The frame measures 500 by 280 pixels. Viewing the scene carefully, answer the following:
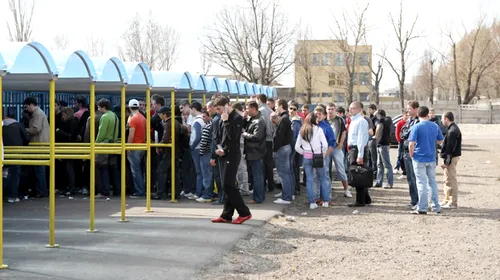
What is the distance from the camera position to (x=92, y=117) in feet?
31.0

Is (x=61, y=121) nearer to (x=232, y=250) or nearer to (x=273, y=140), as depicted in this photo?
(x=273, y=140)

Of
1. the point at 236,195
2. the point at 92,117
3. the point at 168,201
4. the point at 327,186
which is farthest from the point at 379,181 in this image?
the point at 92,117

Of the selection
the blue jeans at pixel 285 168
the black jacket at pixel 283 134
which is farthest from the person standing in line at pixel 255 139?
the black jacket at pixel 283 134

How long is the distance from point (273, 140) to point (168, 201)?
2.35 m

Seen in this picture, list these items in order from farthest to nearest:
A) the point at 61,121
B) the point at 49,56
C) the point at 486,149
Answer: the point at 486,149 < the point at 61,121 < the point at 49,56

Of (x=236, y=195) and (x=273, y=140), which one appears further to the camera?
(x=273, y=140)

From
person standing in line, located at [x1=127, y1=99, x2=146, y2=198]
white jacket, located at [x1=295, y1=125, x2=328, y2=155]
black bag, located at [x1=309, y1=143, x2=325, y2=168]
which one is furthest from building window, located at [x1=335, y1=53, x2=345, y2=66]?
black bag, located at [x1=309, y1=143, x2=325, y2=168]

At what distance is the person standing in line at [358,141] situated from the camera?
1276 centimetres

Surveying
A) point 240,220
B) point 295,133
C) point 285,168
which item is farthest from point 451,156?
point 240,220

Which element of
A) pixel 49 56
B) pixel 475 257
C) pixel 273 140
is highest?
pixel 49 56

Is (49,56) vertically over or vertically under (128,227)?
over

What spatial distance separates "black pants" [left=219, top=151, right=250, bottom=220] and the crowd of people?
56 millimetres

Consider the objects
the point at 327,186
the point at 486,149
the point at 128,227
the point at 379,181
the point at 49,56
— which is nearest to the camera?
the point at 49,56

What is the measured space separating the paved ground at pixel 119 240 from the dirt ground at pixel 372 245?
0.37 m
